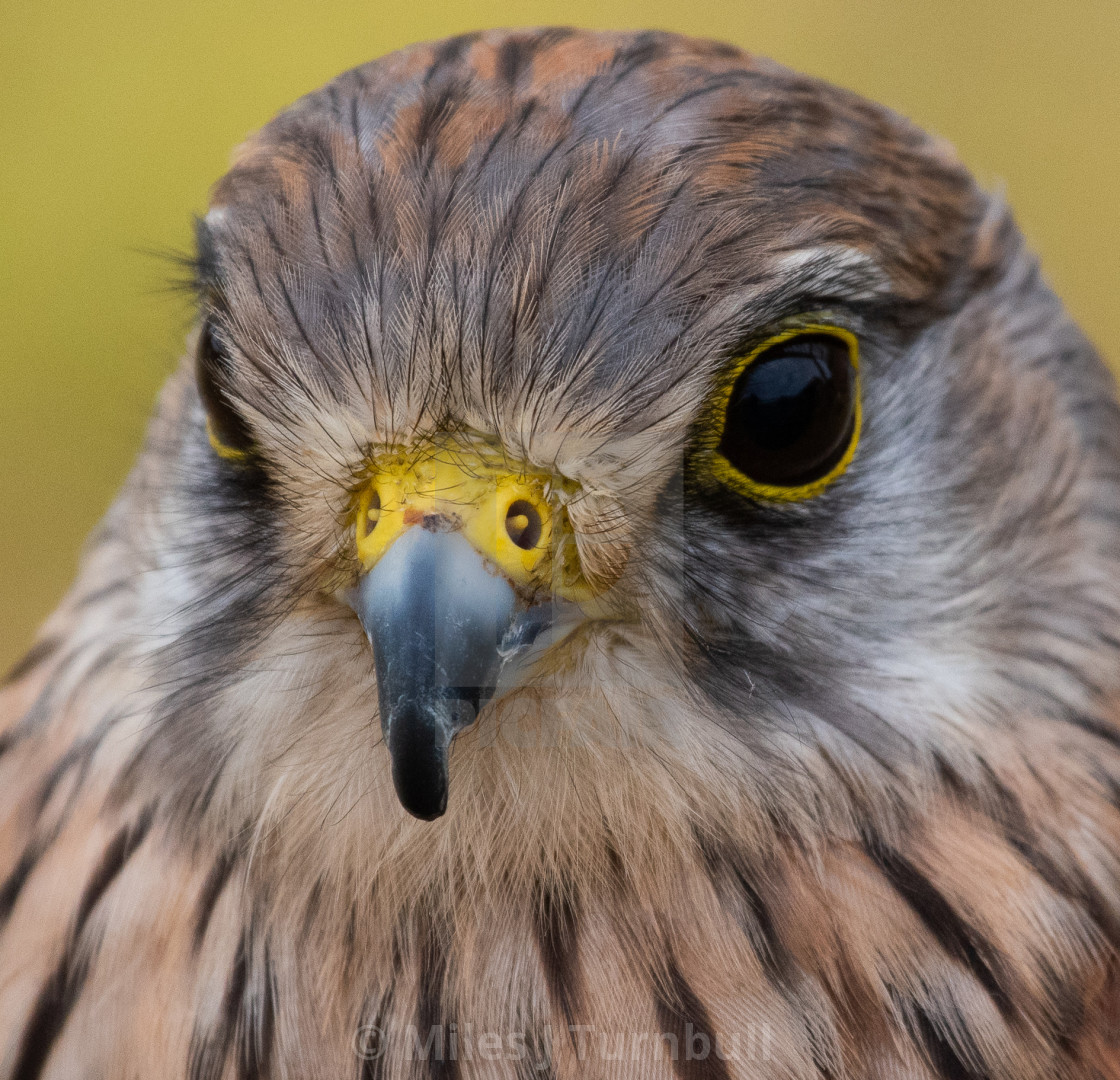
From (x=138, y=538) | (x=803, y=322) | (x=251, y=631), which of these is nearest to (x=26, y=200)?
(x=138, y=538)

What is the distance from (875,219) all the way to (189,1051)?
3.19 ft

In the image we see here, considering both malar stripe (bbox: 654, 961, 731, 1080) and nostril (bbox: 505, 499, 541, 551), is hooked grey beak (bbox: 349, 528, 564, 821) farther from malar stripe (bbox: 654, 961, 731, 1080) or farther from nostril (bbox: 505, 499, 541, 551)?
malar stripe (bbox: 654, 961, 731, 1080)

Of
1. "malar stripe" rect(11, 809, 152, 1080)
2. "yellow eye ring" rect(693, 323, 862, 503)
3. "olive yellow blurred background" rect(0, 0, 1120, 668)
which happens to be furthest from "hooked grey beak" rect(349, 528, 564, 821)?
"olive yellow blurred background" rect(0, 0, 1120, 668)

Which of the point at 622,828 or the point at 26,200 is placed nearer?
the point at 622,828

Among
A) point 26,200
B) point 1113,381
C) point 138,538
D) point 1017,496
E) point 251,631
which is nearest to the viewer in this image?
point 251,631

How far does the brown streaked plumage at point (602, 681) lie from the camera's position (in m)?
1.05

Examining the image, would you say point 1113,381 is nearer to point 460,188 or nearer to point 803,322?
point 803,322

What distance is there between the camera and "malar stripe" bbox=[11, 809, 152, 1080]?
1216 millimetres

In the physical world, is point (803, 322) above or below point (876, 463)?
above

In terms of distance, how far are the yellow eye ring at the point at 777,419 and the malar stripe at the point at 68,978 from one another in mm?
645

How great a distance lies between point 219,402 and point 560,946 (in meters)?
0.56

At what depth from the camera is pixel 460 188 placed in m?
1.06

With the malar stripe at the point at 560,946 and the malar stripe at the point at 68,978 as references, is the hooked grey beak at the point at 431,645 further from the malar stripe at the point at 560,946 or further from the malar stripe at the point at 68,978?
the malar stripe at the point at 68,978

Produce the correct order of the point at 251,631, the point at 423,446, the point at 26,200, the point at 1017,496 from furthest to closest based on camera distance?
the point at 26,200, the point at 1017,496, the point at 251,631, the point at 423,446
